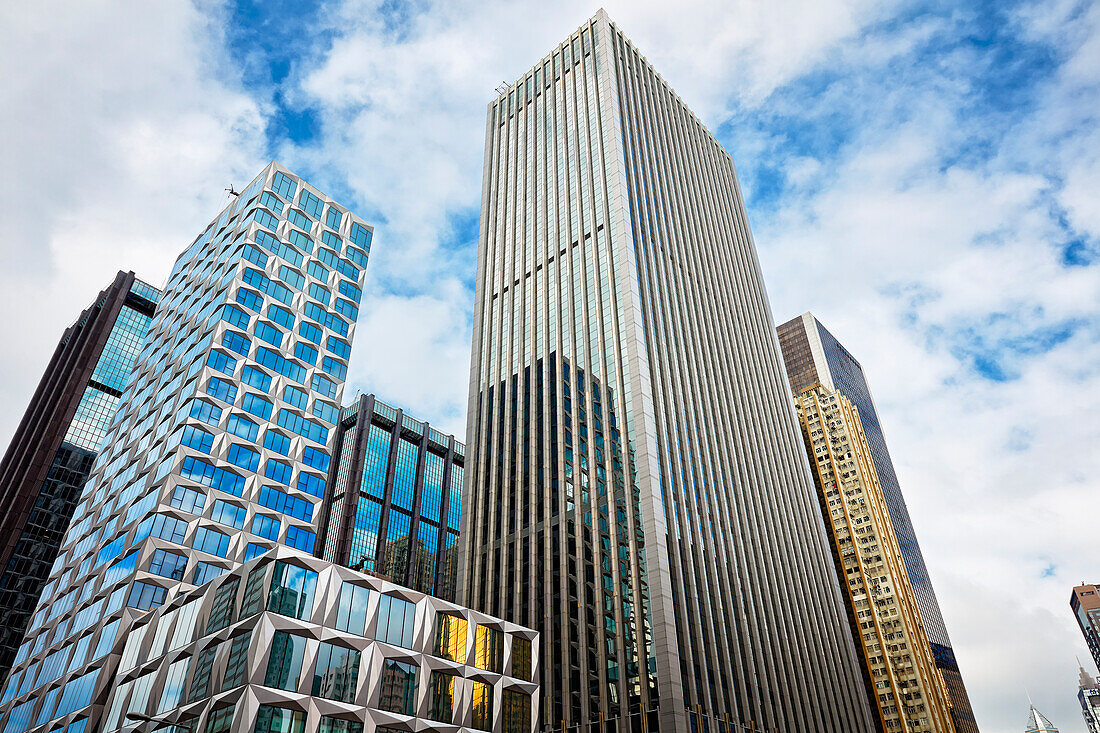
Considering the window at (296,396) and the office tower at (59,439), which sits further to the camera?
the office tower at (59,439)

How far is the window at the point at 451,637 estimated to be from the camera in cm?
5753

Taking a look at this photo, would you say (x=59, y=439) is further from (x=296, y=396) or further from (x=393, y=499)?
(x=296, y=396)

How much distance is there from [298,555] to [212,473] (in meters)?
33.9

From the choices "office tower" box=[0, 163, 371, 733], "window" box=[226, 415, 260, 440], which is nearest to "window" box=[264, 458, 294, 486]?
"office tower" box=[0, 163, 371, 733]

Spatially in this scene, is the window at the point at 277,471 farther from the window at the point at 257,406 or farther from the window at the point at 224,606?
the window at the point at 224,606

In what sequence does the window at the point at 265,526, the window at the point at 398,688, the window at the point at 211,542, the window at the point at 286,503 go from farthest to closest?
the window at the point at 286,503
the window at the point at 265,526
the window at the point at 211,542
the window at the point at 398,688

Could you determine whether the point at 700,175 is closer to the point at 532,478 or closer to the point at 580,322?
the point at 580,322

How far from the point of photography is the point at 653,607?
70125mm

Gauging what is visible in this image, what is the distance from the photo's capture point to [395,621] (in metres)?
55.9

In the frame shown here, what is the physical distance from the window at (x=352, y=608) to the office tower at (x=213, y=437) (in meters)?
24.4

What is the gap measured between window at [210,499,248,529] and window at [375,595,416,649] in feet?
104

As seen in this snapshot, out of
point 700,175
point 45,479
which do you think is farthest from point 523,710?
point 45,479

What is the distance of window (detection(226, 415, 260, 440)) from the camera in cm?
8506

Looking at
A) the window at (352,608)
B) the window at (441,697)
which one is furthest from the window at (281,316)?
the window at (441,697)
